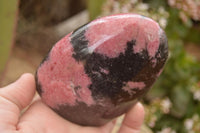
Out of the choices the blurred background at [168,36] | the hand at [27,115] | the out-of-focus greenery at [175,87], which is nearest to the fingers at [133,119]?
the hand at [27,115]

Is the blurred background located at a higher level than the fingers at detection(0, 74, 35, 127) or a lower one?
lower

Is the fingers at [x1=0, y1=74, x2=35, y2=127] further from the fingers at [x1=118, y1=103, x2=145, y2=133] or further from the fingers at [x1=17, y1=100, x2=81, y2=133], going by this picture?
the fingers at [x1=118, y1=103, x2=145, y2=133]

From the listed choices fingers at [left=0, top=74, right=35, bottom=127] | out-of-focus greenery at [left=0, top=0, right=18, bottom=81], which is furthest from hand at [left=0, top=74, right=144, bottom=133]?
out-of-focus greenery at [left=0, top=0, right=18, bottom=81]

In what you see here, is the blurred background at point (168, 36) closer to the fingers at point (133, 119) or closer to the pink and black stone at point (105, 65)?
the fingers at point (133, 119)

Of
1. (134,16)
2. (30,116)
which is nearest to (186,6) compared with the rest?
(134,16)

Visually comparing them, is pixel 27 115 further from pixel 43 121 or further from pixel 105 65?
pixel 105 65

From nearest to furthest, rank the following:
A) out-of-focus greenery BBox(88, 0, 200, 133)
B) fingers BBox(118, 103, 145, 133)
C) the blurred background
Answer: fingers BBox(118, 103, 145, 133)
the blurred background
out-of-focus greenery BBox(88, 0, 200, 133)

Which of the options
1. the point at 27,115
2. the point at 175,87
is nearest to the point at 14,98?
the point at 27,115
